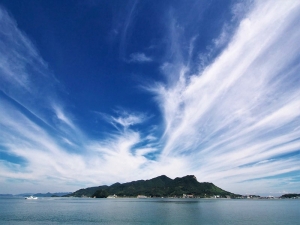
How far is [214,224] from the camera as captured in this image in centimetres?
6159

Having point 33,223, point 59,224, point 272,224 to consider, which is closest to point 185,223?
point 272,224

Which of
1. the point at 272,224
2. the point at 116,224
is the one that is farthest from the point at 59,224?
the point at 272,224

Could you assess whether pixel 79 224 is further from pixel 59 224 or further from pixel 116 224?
pixel 116 224

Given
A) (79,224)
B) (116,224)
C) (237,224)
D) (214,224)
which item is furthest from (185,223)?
(79,224)

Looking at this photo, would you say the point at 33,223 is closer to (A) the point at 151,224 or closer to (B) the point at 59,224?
(B) the point at 59,224

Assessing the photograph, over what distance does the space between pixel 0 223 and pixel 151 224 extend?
44.2 meters

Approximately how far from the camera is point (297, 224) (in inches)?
2461

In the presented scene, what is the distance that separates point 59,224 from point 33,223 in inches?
334

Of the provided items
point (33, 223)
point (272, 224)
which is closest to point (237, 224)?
point (272, 224)

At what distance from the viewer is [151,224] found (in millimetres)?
61250

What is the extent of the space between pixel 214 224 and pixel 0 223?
2466 inches

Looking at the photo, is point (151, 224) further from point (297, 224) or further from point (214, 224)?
point (297, 224)

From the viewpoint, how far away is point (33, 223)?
62656 mm

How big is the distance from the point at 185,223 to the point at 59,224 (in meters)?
36.9
